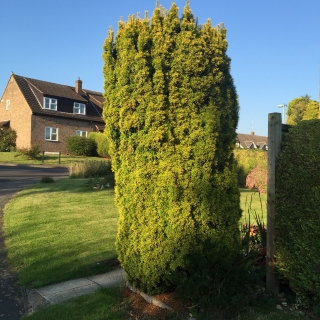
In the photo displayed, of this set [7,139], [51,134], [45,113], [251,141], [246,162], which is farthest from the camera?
[251,141]

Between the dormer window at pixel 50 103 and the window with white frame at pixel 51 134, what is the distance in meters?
2.42

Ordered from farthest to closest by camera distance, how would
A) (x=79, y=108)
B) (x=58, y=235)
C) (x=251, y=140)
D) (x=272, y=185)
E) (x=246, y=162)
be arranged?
1. (x=251, y=140)
2. (x=79, y=108)
3. (x=246, y=162)
4. (x=58, y=235)
5. (x=272, y=185)

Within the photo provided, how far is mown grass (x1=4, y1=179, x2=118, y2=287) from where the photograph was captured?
5.40m

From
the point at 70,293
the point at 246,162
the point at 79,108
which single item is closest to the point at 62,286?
the point at 70,293

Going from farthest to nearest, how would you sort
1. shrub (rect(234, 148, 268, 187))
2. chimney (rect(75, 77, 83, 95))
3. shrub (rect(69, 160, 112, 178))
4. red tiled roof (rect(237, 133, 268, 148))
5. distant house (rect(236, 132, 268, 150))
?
red tiled roof (rect(237, 133, 268, 148)) → distant house (rect(236, 132, 268, 150)) → chimney (rect(75, 77, 83, 95)) → shrub (rect(69, 160, 112, 178)) → shrub (rect(234, 148, 268, 187))

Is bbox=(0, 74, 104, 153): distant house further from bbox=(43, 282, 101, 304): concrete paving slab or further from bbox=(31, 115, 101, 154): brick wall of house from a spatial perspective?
bbox=(43, 282, 101, 304): concrete paving slab

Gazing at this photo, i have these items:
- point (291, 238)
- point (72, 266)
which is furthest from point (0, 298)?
point (291, 238)

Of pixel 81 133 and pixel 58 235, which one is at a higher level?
pixel 81 133

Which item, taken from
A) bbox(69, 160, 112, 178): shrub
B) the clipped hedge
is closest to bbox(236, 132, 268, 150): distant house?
bbox(69, 160, 112, 178): shrub

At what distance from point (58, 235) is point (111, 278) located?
283 centimetres

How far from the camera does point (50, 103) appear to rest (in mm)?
40688

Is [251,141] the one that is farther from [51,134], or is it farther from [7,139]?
[7,139]

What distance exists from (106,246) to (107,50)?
3.66 metres

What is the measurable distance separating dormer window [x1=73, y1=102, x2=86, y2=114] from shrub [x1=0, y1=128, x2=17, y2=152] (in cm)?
733
